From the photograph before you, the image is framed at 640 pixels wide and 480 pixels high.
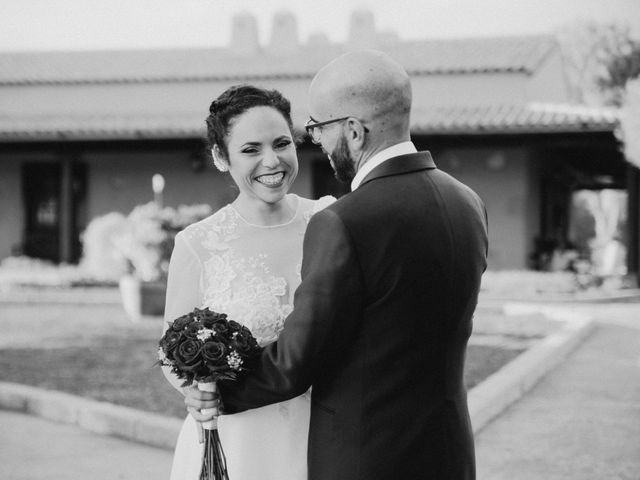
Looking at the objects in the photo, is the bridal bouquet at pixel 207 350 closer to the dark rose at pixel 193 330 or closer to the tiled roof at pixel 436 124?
the dark rose at pixel 193 330

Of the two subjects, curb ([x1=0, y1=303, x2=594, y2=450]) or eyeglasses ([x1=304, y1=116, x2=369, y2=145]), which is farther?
curb ([x1=0, y1=303, x2=594, y2=450])

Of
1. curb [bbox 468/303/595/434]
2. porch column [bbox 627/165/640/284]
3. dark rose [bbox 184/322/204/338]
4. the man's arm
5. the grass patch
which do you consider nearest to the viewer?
the man's arm

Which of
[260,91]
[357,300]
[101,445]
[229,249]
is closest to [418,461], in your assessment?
[357,300]

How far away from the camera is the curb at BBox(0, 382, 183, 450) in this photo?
662 centimetres

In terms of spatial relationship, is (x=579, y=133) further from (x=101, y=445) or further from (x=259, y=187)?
(x=259, y=187)

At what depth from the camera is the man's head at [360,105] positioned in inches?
91.6

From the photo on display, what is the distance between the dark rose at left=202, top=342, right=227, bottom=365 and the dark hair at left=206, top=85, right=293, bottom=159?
82cm

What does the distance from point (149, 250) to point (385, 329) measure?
12.5 metres

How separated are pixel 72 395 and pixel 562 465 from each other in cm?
409

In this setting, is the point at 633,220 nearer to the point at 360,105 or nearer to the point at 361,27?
the point at 361,27

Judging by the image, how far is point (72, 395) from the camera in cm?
783

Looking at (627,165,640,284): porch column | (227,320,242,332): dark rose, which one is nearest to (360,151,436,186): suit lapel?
(227,320,242,332): dark rose

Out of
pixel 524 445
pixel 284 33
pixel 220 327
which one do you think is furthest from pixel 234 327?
pixel 284 33

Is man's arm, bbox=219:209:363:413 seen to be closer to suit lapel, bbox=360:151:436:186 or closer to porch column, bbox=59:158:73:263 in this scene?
suit lapel, bbox=360:151:436:186
